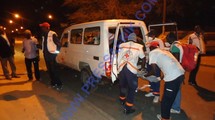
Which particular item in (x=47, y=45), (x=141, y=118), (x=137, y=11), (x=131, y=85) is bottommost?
(x=141, y=118)

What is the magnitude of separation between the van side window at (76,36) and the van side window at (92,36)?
0.35 meters

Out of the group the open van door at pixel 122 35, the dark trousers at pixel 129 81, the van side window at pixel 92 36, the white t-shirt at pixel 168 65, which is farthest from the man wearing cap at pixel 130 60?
the van side window at pixel 92 36

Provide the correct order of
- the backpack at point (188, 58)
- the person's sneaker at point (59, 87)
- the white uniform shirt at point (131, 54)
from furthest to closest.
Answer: the person's sneaker at point (59, 87), the white uniform shirt at point (131, 54), the backpack at point (188, 58)

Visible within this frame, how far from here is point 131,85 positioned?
201 inches

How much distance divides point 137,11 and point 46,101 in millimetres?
15820

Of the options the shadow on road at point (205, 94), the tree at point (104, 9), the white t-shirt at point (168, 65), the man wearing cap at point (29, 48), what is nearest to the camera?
the white t-shirt at point (168, 65)

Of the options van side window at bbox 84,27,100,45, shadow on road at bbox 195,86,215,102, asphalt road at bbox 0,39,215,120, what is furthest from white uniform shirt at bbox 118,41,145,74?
shadow on road at bbox 195,86,215,102

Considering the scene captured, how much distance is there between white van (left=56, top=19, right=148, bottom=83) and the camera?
598 centimetres

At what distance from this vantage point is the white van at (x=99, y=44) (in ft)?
19.6

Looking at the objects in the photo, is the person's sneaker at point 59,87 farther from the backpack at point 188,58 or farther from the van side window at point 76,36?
the backpack at point 188,58

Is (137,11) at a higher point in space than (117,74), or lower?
higher

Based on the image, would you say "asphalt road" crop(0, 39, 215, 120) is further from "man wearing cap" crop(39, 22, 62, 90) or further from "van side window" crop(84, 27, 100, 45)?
"van side window" crop(84, 27, 100, 45)

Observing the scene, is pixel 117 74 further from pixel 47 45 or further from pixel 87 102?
pixel 47 45

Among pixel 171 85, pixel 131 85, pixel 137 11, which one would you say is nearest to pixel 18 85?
pixel 131 85
